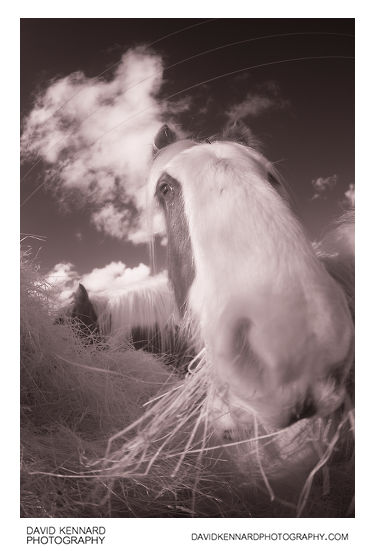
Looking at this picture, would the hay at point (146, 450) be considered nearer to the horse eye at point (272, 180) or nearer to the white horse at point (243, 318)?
the white horse at point (243, 318)

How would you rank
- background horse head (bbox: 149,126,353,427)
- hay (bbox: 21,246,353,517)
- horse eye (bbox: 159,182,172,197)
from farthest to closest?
horse eye (bbox: 159,182,172,197) < hay (bbox: 21,246,353,517) < background horse head (bbox: 149,126,353,427)

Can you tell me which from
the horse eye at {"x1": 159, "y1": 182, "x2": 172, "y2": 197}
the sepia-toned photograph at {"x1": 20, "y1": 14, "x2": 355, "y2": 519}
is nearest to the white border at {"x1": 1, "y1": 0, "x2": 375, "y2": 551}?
the sepia-toned photograph at {"x1": 20, "y1": 14, "x2": 355, "y2": 519}

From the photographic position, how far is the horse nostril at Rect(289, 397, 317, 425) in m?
0.69

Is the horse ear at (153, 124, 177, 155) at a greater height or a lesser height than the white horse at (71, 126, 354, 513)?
greater

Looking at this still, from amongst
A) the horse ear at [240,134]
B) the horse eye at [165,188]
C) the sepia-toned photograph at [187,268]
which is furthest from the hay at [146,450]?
the horse ear at [240,134]

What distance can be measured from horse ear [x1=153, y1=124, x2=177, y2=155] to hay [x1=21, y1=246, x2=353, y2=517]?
0.40 meters

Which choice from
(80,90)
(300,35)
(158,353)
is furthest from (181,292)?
(300,35)

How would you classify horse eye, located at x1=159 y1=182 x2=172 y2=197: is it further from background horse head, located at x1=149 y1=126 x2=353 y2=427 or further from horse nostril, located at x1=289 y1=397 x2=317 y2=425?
horse nostril, located at x1=289 y1=397 x2=317 y2=425

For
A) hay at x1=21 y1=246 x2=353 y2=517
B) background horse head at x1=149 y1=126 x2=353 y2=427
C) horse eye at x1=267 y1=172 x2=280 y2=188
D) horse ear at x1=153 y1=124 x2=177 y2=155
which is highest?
horse ear at x1=153 y1=124 x2=177 y2=155

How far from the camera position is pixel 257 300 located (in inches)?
27.3
